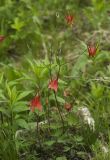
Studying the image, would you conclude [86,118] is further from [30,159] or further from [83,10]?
[83,10]

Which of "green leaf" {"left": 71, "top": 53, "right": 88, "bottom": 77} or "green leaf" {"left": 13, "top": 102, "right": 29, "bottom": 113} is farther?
"green leaf" {"left": 71, "top": 53, "right": 88, "bottom": 77}

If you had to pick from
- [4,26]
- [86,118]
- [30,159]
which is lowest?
[30,159]

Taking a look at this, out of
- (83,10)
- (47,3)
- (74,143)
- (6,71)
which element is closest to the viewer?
(74,143)

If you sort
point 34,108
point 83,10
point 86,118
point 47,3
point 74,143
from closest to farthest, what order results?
point 34,108 < point 74,143 < point 86,118 < point 83,10 < point 47,3

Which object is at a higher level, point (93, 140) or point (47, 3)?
point (47, 3)

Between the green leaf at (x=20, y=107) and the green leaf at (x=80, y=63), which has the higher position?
the green leaf at (x=80, y=63)

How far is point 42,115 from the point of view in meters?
2.86

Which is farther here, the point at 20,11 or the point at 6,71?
the point at 20,11

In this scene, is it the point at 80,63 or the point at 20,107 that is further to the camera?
the point at 80,63

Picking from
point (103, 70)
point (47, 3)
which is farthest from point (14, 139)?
point (47, 3)

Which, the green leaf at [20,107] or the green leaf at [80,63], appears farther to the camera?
the green leaf at [80,63]

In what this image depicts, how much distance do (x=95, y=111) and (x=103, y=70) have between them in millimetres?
728

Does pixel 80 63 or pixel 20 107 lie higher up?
pixel 80 63

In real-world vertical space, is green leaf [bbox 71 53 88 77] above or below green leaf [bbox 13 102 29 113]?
above
